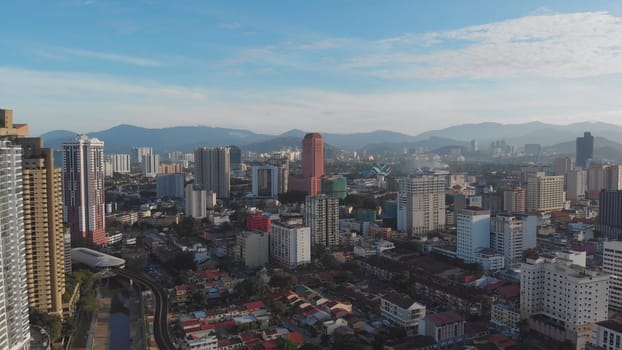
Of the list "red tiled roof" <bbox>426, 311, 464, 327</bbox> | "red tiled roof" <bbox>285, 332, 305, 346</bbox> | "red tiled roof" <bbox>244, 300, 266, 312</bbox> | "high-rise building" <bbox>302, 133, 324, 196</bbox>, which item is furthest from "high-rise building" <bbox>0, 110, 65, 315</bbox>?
"high-rise building" <bbox>302, 133, 324, 196</bbox>

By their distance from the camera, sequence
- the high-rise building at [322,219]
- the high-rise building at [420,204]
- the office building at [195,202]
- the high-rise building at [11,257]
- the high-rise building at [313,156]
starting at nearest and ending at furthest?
1. the high-rise building at [11,257]
2. the high-rise building at [322,219]
3. the high-rise building at [420,204]
4. the office building at [195,202]
5. the high-rise building at [313,156]

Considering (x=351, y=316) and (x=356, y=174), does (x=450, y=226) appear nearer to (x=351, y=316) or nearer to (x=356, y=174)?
(x=351, y=316)

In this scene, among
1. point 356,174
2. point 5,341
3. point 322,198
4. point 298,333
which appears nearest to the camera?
→ point 5,341

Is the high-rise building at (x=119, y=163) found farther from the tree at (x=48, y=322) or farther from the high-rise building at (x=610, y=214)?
the high-rise building at (x=610, y=214)

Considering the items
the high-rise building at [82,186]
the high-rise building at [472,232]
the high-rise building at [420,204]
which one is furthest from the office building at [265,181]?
the high-rise building at [472,232]

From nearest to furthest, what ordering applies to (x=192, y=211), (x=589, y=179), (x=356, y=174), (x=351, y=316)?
(x=351, y=316) → (x=192, y=211) → (x=589, y=179) → (x=356, y=174)

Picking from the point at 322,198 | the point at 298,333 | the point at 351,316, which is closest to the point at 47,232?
the point at 298,333

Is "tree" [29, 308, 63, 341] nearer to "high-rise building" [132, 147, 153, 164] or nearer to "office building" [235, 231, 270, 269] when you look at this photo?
"office building" [235, 231, 270, 269]
